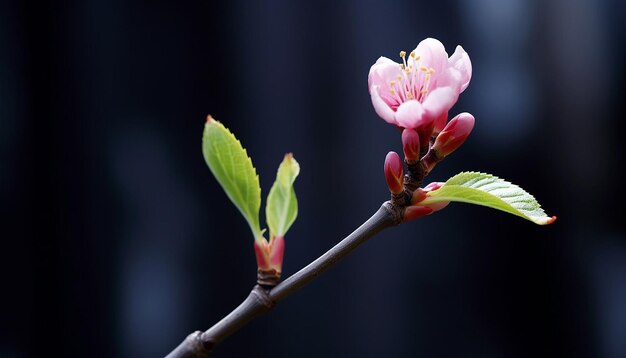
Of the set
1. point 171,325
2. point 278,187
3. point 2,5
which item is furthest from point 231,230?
point 278,187

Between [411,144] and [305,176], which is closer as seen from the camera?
[411,144]

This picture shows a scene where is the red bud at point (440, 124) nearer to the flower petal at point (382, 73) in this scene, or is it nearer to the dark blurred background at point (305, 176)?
the flower petal at point (382, 73)

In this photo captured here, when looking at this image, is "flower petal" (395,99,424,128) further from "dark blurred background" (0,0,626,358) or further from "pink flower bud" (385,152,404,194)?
"dark blurred background" (0,0,626,358)

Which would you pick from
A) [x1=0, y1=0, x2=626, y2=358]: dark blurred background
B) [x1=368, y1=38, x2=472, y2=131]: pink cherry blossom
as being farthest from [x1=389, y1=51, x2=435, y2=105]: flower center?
[x1=0, y1=0, x2=626, y2=358]: dark blurred background

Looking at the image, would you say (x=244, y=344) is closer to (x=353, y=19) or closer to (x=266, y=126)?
(x=266, y=126)

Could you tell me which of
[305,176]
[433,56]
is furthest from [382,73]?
[305,176]

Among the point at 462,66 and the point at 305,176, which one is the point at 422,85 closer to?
the point at 462,66
